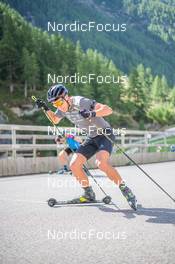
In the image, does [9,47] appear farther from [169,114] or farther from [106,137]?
[106,137]

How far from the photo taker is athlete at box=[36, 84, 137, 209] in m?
6.59

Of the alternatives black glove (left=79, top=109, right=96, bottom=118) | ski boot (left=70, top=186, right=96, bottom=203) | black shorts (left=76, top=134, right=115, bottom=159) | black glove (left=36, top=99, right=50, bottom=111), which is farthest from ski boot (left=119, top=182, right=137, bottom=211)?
black glove (left=36, top=99, right=50, bottom=111)

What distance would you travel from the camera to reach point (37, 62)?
107 metres

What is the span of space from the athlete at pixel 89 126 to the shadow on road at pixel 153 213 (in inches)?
7.1

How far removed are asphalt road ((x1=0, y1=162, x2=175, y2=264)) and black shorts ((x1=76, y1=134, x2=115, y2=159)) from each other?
785mm

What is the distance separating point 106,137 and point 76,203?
110 centimetres

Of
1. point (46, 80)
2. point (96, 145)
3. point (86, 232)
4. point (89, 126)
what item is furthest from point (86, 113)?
point (46, 80)

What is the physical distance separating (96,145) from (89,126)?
367 millimetres

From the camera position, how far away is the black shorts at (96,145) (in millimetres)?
7020

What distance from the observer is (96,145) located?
23.4ft

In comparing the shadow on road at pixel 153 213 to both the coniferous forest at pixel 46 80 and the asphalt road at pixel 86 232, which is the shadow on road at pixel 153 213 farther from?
the coniferous forest at pixel 46 80

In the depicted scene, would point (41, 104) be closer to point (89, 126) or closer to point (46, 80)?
point (89, 126)

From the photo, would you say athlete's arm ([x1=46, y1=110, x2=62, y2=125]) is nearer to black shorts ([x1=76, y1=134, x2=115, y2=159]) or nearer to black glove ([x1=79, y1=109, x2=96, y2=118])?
black shorts ([x1=76, y1=134, x2=115, y2=159])

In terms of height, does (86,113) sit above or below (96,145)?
above
